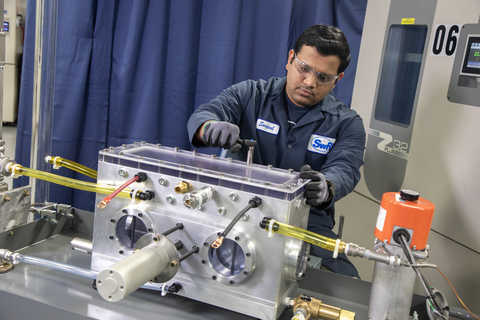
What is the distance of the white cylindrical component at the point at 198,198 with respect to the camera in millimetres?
823

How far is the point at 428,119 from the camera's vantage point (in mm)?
1504

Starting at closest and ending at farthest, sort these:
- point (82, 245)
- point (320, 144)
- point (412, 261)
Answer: point (412, 261) → point (82, 245) → point (320, 144)

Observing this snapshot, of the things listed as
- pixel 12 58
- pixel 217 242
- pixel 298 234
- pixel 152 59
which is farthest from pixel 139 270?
pixel 12 58

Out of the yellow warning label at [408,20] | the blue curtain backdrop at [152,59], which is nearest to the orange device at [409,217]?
the yellow warning label at [408,20]

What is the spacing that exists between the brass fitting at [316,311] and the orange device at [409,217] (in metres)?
0.16

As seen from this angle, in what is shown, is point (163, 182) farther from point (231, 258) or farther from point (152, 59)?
point (152, 59)

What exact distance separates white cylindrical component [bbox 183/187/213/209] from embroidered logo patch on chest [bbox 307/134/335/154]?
2.50ft

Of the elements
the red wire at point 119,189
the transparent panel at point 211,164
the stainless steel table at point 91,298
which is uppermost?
the transparent panel at point 211,164

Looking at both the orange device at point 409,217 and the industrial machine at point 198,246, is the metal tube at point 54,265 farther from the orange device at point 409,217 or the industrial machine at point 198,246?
the orange device at point 409,217

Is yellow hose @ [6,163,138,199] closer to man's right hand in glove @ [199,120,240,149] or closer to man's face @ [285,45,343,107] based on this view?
man's right hand in glove @ [199,120,240,149]

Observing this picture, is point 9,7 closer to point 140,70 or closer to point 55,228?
point 140,70

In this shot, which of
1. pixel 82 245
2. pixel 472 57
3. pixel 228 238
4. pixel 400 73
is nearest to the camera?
pixel 228 238

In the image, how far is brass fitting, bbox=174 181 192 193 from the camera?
0.87 meters

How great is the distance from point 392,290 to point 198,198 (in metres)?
0.39
